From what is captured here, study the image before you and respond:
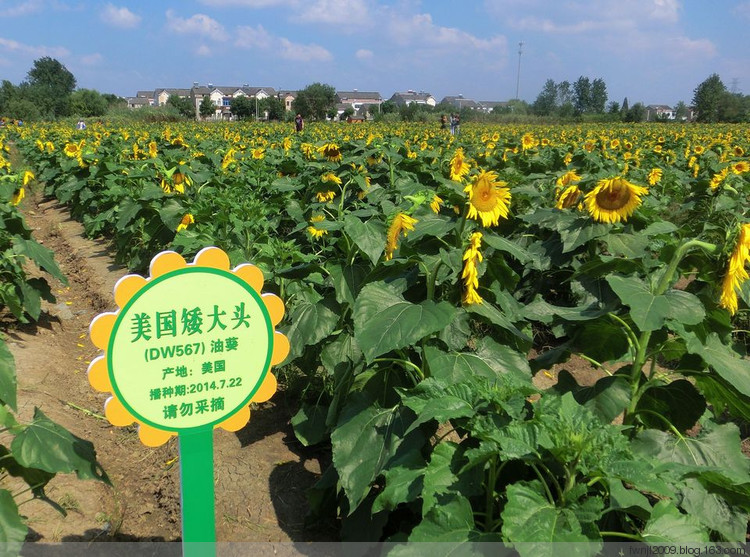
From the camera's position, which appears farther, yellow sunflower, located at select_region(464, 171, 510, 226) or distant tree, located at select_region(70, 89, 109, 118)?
distant tree, located at select_region(70, 89, 109, 118)

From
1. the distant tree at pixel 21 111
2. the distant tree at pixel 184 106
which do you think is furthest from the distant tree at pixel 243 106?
the distant tree at pixel 21 111

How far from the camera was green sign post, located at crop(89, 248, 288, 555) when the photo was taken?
1682 mm

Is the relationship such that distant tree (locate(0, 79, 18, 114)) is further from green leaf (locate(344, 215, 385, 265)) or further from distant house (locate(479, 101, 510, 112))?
green leaf (locate(344, 215, 385, 265))

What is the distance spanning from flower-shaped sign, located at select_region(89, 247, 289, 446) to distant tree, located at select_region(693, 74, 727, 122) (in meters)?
52.1

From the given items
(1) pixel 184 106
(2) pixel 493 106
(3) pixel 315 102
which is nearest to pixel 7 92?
(1) pixel 184 106

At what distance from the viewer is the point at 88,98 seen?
61.5m

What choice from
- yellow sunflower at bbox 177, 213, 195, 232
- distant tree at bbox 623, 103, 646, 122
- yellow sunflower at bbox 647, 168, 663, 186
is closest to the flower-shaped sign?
yellow sunflower at bbox 177, 213, 195, 232

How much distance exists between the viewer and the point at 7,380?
186 cm

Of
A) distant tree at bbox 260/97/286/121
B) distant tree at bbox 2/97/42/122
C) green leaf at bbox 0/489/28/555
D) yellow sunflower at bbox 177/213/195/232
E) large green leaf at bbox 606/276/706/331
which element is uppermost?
distant tree at bbox 260/97/286/121

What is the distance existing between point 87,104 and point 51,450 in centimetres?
6561

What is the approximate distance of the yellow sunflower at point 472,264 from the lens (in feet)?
7.64

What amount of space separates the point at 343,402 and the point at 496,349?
2.96 feet

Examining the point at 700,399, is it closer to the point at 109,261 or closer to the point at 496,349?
the point at 496,349

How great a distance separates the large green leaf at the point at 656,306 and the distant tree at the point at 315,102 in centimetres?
5326
